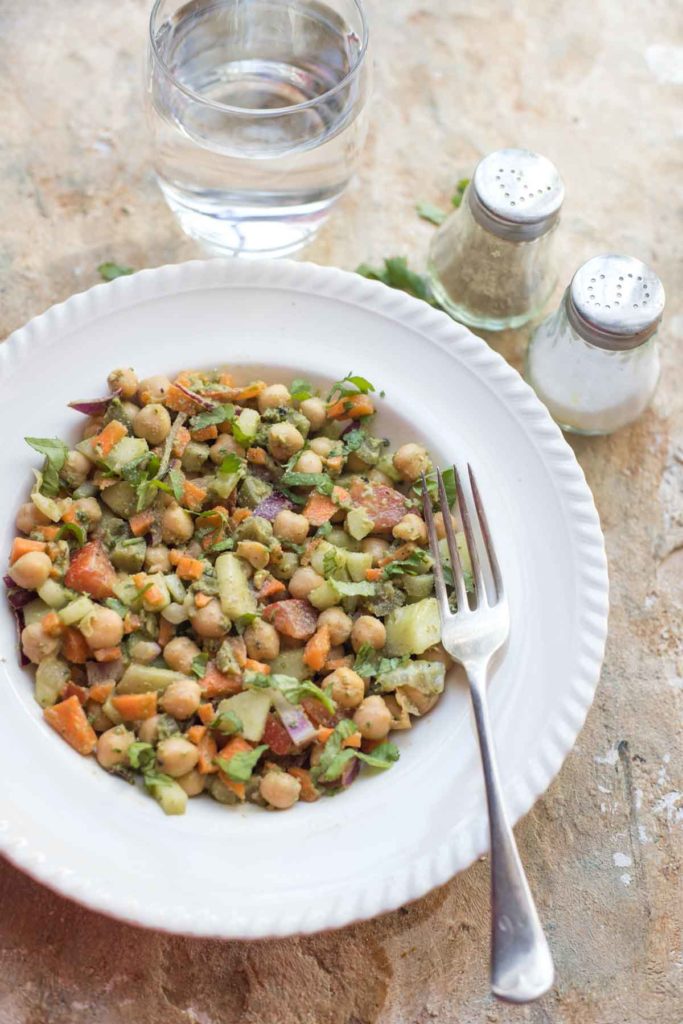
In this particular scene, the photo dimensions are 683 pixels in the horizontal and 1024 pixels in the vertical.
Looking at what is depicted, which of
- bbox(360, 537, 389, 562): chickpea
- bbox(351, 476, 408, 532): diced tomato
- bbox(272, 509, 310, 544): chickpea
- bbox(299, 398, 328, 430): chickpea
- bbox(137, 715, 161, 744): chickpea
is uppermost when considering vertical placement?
bbox(299, 398, 328, 430): chickpea

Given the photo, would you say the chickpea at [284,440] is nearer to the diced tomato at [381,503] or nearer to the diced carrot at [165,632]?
the diced tomato at [381,503]

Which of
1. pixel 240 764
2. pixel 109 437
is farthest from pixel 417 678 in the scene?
pixel 109 437

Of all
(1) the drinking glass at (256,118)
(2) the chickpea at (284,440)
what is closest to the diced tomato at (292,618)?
(2) the chickpea at (284,440)

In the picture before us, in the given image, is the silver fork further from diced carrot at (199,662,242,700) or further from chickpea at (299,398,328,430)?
diced carrot at (199,662,242,700)

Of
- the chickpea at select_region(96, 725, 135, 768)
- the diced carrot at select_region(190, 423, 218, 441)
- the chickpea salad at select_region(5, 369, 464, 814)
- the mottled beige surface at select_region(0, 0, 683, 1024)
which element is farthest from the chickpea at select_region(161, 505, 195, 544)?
the mottled beige surface at select_region(0, 0, 683, 1024)

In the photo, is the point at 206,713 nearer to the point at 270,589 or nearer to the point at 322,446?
the point at 270,589

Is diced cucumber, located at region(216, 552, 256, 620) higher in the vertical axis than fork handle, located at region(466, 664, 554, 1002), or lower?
higher

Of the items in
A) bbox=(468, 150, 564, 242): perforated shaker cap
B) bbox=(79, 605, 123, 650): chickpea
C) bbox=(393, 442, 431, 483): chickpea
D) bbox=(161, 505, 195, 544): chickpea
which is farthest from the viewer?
bbox=(468, 150, 564, 242): perforated shaker cap
